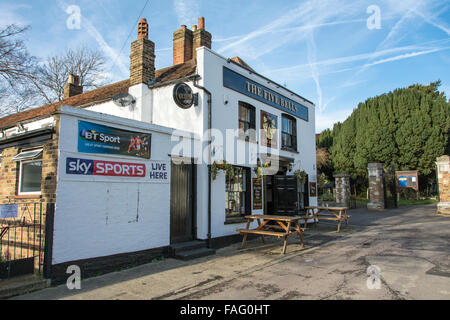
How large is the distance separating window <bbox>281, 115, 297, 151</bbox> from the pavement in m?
4.99

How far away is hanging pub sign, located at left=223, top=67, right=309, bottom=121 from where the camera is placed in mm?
10031

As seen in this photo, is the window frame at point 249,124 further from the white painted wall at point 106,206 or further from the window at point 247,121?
the white painted wall at point 106,206

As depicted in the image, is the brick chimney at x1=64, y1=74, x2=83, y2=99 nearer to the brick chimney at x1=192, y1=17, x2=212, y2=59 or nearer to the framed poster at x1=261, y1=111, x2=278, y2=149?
the brick chimney at x1=192, y1=17, x2=212, y2=59

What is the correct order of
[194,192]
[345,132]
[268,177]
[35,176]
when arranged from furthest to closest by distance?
[345,132]
[268,177]
[194,192]
[35,176]

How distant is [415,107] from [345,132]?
5909 mm

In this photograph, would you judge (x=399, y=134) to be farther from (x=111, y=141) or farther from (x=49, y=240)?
(x=49, y=240)

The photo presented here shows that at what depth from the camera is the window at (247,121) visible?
1059cm

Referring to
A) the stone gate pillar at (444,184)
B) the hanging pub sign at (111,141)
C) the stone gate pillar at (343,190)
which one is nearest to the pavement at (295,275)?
the hanging pub sign at (111,141)
